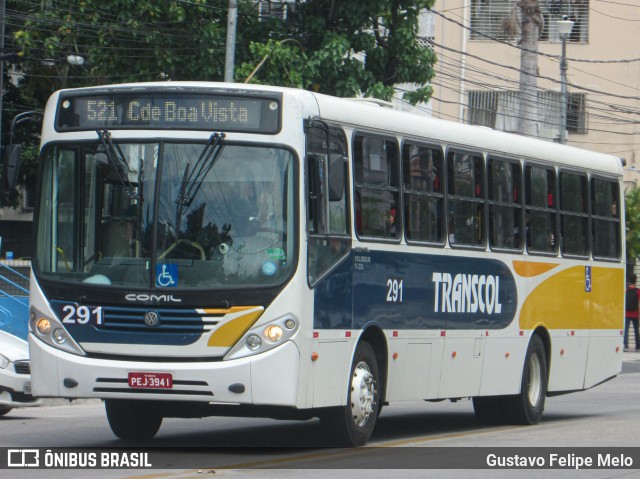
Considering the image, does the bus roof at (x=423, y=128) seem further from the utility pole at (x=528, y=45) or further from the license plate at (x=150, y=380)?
the utility pole at (x=528, y=45)

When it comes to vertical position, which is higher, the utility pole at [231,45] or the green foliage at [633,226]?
the utility pole at [231,45]

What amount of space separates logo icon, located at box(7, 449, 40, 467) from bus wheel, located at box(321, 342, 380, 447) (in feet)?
8.22

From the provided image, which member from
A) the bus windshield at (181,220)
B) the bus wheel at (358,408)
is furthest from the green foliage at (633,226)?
the bus windshield at (181,220)

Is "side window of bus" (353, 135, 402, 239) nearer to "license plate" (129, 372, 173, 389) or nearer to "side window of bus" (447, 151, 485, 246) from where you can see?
"side window of bus" (447, 151, 485, 246)

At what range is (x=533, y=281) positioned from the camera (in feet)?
54.0

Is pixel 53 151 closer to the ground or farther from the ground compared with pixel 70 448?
farther from the ground

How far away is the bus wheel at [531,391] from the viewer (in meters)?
16.2

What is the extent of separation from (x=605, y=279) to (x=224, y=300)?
8.50 m

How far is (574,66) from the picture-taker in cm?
4659

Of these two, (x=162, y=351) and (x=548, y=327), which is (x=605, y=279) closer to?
(x=548, y=327)

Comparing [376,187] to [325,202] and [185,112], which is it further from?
[185,112]

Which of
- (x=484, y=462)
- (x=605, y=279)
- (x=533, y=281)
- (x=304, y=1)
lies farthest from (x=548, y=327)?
(x=304, y=1)

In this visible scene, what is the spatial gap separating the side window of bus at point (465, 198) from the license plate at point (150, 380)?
13.9ft

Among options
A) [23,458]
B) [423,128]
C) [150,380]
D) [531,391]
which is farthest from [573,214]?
[23,458]
